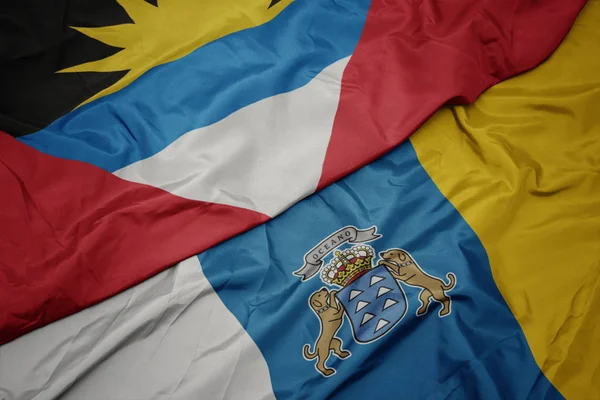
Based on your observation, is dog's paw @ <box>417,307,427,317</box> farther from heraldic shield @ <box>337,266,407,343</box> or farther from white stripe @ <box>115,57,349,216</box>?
white stripe @ <box>115,57,349,216</box>

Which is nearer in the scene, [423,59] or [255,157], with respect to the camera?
[255,157]

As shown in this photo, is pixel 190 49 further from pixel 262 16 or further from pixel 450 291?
pixel 450 291

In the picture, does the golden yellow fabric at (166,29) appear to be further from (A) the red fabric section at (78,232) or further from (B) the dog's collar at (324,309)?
(B) the dog's collar at (324,309)

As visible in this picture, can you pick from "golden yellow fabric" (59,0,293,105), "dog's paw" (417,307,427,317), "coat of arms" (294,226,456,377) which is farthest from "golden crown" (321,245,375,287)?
"golden yellow fabric" (59,0,293,105)

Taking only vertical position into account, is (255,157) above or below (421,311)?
above

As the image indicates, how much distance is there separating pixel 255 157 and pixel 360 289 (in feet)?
1.01

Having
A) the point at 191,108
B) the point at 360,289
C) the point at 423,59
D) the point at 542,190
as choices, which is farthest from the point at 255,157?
the point at 542,190

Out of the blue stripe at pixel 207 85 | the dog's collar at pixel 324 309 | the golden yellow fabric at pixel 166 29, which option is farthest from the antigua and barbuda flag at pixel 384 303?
the golden yellow fabric at pixel 166 29

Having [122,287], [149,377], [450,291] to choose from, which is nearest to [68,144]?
[122,287]

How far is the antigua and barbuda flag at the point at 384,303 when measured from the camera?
792 mm

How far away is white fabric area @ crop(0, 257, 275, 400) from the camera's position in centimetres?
76

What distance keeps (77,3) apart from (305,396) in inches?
37.5

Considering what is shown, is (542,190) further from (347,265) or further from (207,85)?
(207,85)

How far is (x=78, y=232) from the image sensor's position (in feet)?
2.84
